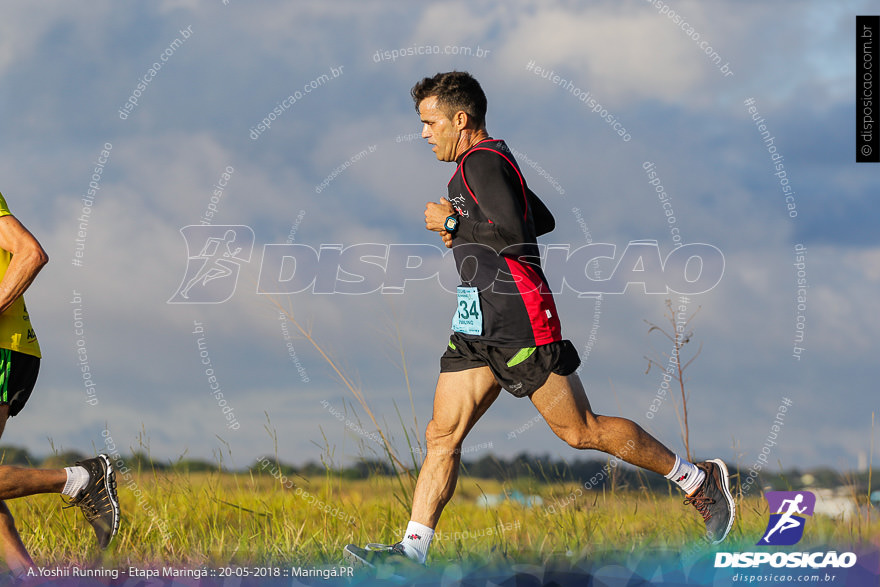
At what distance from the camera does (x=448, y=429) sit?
455cm

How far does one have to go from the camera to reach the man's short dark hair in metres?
4.50

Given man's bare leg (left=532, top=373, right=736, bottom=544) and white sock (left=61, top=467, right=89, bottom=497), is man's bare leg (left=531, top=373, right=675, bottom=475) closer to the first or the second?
man's bare leg (left=532, top=373, right=736, bottom=544)

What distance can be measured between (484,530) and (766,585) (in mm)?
1725

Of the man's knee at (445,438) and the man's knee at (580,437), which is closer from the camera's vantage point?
the man's knee at (580,437)

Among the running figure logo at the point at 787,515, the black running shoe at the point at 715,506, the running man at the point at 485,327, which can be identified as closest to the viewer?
the running man at the point at 485,327

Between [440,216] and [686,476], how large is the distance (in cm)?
199

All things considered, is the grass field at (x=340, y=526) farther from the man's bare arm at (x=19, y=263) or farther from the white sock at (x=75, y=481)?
the man's bare arm at (x=19, y=263)

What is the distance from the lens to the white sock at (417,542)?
4.49m

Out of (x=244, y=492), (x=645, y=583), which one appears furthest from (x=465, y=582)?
(x=244, y=492)

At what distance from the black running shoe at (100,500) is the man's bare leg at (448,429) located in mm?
1808

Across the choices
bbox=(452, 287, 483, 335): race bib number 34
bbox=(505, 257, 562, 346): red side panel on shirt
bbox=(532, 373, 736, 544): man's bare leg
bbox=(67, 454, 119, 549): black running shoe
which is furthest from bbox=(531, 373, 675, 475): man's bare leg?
bbox=(67, 454, 119, 549): black running shoe

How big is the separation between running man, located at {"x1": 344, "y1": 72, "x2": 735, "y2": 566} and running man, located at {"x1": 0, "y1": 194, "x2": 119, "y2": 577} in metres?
1.61

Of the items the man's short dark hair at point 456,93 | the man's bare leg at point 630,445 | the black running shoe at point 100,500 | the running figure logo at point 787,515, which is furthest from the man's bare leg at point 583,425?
the black running shoe at point 100,500

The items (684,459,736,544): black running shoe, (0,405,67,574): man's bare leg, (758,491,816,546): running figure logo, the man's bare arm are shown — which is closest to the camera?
the man's bare arm
